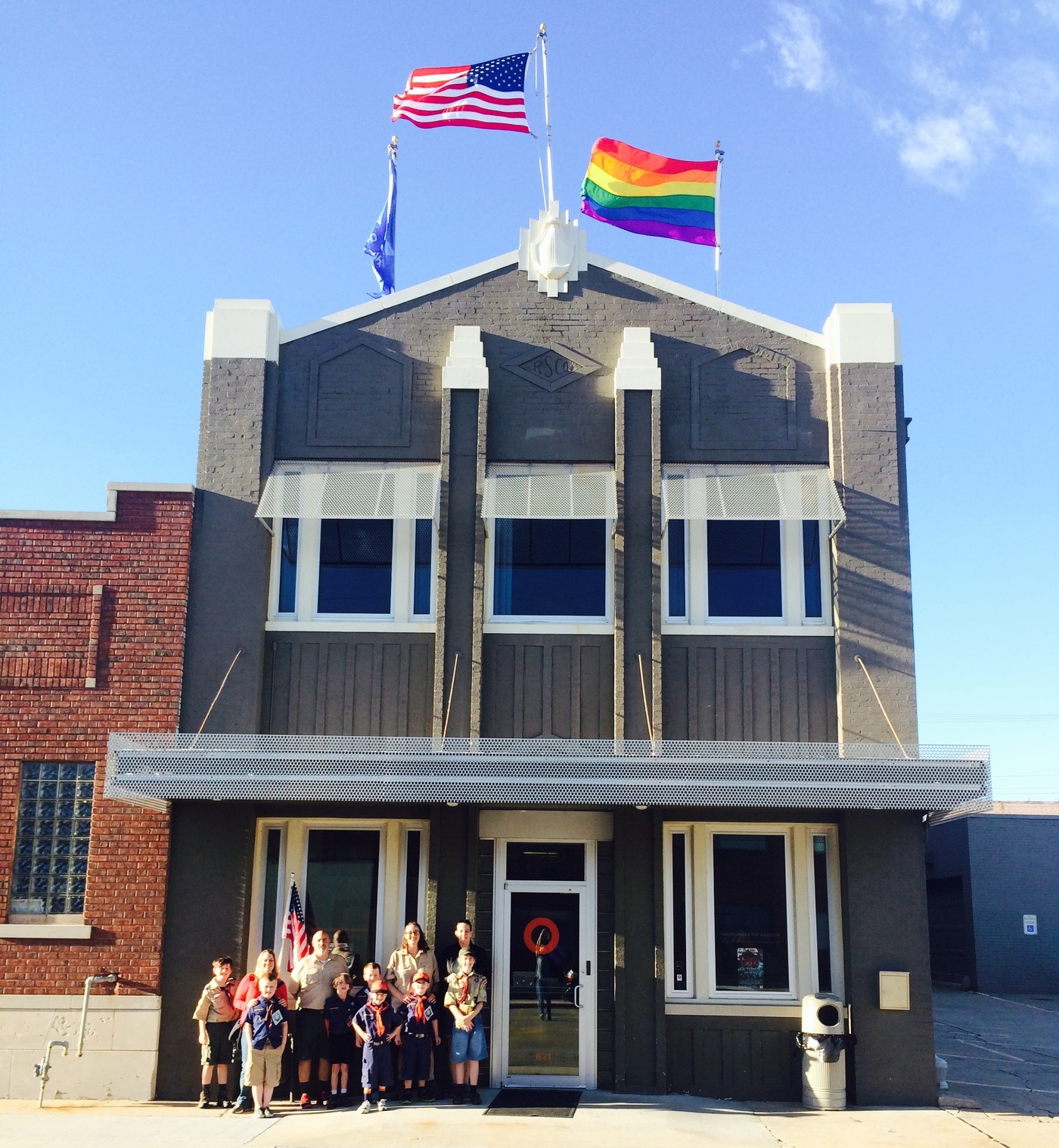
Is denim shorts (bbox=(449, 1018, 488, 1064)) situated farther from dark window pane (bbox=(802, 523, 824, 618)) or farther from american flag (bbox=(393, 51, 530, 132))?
american flag (bbox=(393, 51, 530, 132))

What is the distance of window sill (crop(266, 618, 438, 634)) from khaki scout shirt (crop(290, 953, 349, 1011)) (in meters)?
3.44

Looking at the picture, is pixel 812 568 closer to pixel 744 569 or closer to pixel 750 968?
pixel 744 569

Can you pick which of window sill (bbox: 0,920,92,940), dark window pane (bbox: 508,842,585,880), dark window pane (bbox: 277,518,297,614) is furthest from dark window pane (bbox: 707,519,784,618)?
window sill (bbox: 0,920,92,940)

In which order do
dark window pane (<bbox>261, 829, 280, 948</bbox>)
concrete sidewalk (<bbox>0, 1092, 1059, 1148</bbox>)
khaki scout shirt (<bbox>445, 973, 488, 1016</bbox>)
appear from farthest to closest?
dark window pane (<bbox>261, 829, 280, 948</bbox>), khaki scout shirt (<bbox>445, 973, 488, 1016</bbox>), concrete sidewalk (<bbox>0, 1092, 1059, 1148</bbox>)

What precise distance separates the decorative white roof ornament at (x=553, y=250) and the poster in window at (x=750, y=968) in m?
7.80

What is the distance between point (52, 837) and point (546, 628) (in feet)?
19.0

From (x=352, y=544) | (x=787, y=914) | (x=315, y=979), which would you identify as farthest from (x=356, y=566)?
(x=787, y=914)

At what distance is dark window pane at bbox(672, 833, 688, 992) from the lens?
1353cm

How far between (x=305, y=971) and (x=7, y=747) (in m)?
4.13

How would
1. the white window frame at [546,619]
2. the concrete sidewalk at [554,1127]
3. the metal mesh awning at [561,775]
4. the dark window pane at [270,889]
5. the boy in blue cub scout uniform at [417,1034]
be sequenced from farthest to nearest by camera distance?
1. the white window frame at [546,619]
2. the dark window pane at [270,889]
3. the boy in blue cub scout uniform at [417,1034]
4. the metal mesh awning at [561,775]
5. the concrete sidewalk at [554,1127]

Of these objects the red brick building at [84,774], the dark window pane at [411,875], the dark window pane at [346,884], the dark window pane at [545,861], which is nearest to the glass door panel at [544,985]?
the dark window pane at [545,861]

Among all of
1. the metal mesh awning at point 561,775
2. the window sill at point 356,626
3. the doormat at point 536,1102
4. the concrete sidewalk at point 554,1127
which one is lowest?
the concrete sidewalk at point 554,1127

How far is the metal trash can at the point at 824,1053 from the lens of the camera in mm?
12617

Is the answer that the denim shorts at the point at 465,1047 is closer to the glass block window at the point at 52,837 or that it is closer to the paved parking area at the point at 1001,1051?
the glass block window at the point at 52,837
